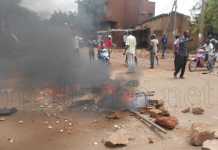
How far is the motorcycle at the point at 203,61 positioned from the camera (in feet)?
56.2

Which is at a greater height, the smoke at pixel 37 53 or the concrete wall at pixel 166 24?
the concrete wall at pixel 166 24

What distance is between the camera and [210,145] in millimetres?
5953

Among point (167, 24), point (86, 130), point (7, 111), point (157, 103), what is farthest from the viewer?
point (167, 24)

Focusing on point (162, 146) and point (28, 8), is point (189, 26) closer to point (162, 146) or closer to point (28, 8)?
point (28, 8)

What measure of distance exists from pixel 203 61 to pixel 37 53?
28.2ft

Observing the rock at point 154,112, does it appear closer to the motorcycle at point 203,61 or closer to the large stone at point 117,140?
the large stone at point 117,140

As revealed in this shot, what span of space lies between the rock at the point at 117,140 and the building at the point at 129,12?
29083mm

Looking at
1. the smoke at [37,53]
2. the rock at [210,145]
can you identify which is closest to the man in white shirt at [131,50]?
the smoke at [37,53]

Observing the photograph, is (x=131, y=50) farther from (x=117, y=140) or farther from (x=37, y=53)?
(x=117, y=140)

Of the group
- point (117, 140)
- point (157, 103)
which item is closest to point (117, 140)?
point (117, 140)

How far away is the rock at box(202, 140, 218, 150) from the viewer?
A: 19.1 ft

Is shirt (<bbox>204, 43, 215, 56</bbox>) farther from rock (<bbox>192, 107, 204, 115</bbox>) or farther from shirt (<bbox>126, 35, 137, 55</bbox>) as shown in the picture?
rock (<bbox>192, 107, 204, 115</bbox>)

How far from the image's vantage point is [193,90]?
1139 centimetres

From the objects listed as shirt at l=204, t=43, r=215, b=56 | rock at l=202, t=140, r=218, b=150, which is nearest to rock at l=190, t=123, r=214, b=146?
rock at l=202, t=140, r=218, b=150
